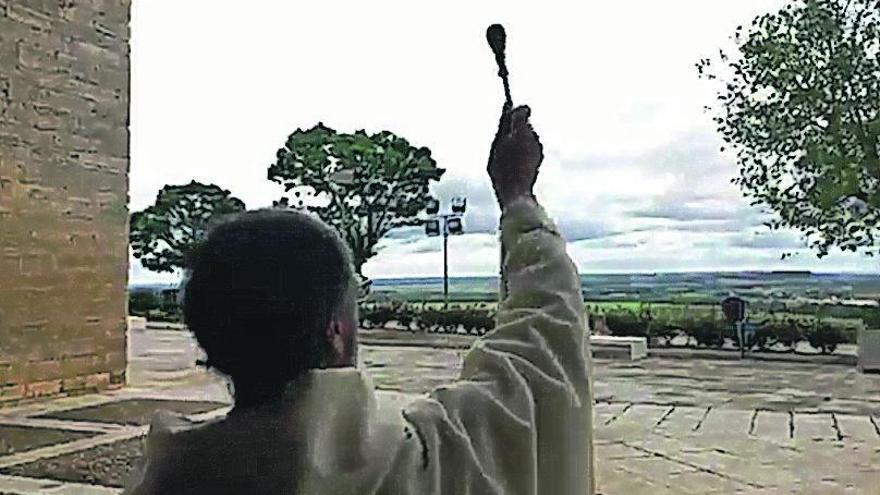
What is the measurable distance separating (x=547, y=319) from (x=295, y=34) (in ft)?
21.1

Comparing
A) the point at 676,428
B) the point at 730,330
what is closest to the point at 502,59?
the point at 676,428

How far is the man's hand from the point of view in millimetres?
1053

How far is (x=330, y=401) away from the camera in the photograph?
A: 839 millimetres

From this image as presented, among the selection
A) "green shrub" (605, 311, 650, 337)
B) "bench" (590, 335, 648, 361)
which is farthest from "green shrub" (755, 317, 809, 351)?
"green shrub" (605, 311, 650, 337)

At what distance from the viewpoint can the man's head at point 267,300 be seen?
2.84ft

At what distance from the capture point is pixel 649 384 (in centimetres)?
988

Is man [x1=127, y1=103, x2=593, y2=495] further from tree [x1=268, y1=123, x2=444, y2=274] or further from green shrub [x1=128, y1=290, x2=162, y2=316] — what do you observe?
tree [x1=268, y1=123, x2=444, y2=274]

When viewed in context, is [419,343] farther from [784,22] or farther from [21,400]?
[21,400]

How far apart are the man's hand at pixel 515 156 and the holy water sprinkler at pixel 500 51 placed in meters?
0.01

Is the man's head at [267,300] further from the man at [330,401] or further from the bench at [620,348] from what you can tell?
the bench at [620,348]

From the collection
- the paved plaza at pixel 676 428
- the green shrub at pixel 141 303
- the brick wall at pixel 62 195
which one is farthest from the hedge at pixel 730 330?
the brick wall at pixel 62 195

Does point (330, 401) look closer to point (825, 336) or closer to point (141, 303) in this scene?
point (825, 336)

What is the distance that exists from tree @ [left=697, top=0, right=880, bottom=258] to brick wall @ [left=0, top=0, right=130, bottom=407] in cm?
610

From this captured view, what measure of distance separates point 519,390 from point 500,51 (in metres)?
0.32
